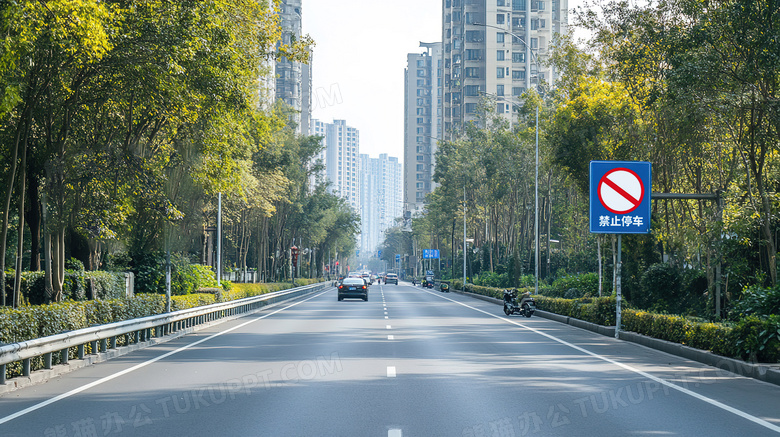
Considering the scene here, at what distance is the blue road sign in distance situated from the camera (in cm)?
2220

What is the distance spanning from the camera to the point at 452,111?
15125 centimetres

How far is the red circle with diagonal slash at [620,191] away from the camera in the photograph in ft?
73.0

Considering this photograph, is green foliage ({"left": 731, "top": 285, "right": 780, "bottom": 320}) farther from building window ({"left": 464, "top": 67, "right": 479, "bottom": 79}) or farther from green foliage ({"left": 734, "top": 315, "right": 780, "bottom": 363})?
building window ({"left": 464, "top": 67, "right": 479, "bottom": 79})

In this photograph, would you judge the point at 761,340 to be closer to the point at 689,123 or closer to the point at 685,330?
the point at 685,330

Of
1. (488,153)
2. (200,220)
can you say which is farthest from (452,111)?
(200,220)

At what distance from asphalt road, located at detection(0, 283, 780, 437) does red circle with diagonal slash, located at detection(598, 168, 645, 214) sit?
14.4 feet

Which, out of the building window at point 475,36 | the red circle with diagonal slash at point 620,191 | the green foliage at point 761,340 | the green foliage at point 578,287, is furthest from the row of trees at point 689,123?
the building window at point 475,36

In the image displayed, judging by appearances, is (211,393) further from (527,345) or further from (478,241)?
Answer: (478,241)

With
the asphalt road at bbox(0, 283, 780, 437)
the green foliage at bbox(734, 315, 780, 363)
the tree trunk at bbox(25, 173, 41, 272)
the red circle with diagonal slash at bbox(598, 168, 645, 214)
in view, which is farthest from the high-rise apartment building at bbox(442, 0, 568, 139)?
the green foliage at bbox(734, 315, 780, 363)

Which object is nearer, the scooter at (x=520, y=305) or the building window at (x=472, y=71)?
the scooter at (x=520, y=305)

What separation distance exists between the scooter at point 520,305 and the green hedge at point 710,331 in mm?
7104

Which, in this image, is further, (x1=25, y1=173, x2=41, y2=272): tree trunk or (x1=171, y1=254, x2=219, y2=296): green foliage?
(x1=171, y1=254, x2=219, y2=296): green foliage

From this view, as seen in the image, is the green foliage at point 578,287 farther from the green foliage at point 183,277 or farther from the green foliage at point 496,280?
the green foliage at point 183,277

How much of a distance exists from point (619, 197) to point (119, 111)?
1460 centimetres
